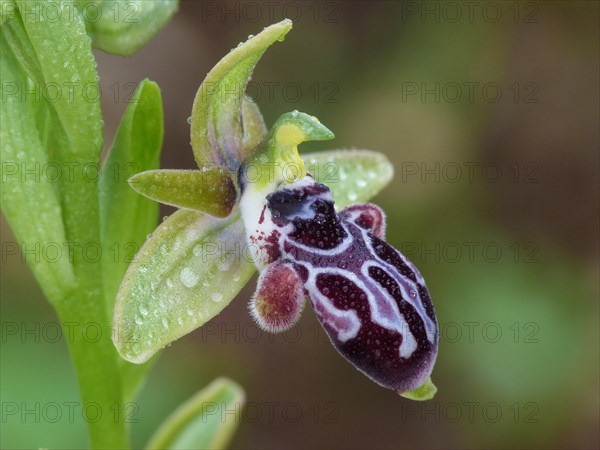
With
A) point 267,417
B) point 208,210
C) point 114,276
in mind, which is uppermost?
point 208,210

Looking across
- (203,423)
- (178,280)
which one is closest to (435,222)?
(203,423)

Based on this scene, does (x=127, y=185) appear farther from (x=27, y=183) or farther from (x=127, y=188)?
(x=27, y=183)

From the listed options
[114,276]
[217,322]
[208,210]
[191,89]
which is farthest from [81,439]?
[191,89]

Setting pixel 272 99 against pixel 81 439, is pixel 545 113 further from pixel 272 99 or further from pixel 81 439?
pixel 81 439

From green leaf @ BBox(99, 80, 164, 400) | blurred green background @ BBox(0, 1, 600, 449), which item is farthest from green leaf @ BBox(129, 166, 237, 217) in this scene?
blurred green background @ BBox(0, 1, 600, 449)

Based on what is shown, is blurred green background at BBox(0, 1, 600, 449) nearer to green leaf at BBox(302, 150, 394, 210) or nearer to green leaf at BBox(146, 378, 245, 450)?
green leaf at BBox(146, 378, 245, 450)

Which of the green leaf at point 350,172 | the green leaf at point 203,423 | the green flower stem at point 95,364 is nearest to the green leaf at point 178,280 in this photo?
the green flower stem at point 95,364

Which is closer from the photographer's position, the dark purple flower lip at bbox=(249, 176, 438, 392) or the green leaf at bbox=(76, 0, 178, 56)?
the dark purple flower lip at bbox=(249, 176, 438, 392)
